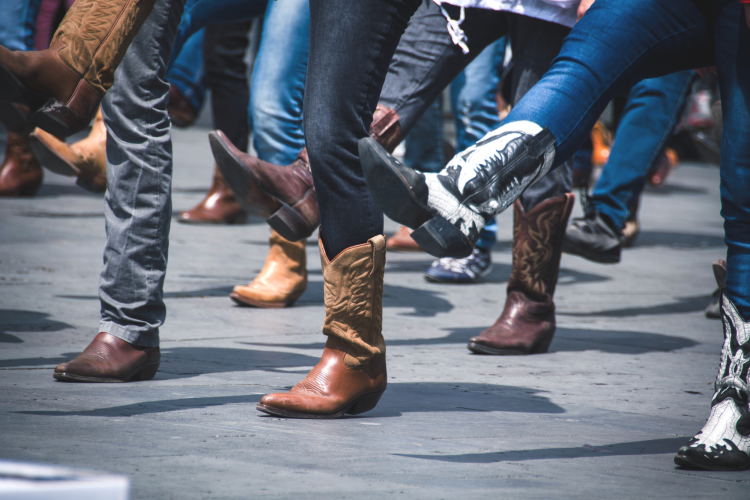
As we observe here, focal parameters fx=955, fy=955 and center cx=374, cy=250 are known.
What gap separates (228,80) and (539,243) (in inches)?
114

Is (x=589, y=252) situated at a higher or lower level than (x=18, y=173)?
higher

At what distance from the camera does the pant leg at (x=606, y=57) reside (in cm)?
187

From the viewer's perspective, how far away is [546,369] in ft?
9.72

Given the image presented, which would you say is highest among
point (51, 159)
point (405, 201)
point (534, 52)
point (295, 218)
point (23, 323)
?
point (534, 52)

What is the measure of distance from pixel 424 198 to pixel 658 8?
703 millimetres

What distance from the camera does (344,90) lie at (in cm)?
210

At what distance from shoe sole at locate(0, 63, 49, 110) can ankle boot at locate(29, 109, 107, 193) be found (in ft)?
6.14

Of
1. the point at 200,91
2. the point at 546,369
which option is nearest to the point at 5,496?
the point at 546,369

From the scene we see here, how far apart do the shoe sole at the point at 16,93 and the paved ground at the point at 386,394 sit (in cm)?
67

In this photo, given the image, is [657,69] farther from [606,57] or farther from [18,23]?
[18,23]

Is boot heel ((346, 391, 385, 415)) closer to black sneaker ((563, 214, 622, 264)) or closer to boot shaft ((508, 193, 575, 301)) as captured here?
boot shaft ((508, 193, 575, 301))

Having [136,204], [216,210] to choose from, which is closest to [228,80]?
[216,210]

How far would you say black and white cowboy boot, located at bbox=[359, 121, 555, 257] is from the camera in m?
1.68

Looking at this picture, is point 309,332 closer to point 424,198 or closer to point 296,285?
point 296,285
